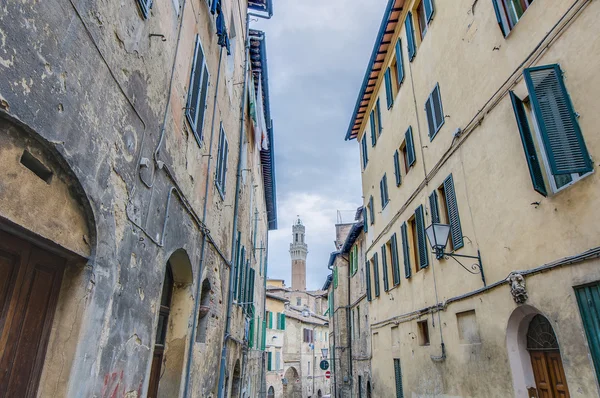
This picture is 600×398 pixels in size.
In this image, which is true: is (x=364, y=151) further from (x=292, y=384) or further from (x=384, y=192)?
(x=292, y=384)

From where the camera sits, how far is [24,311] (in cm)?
265

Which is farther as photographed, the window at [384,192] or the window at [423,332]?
the window at [384,192]

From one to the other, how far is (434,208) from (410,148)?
2.35 m

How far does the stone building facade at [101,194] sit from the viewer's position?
2.47 metres

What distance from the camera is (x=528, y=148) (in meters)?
5.34

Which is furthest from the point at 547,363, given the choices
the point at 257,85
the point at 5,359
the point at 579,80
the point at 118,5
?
the point at 257,85

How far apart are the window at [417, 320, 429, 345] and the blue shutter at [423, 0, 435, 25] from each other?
7.24 metres

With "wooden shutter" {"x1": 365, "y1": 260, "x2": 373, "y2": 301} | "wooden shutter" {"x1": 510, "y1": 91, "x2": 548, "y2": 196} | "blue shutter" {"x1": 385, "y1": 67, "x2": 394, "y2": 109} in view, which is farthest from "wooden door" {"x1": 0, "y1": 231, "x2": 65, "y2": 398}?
"wooden shutter" {"x1": 365, "y1": 260, "x2": 373, "y2": 301}

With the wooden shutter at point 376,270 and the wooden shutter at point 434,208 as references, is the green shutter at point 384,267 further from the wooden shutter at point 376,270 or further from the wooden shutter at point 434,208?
the wooden shutter at point 434,208

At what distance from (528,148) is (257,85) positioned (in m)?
11.7

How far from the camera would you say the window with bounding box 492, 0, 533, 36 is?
604 centimetres

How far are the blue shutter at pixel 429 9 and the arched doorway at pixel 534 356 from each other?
22.6 feet

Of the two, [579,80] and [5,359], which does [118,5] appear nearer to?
[5,359]

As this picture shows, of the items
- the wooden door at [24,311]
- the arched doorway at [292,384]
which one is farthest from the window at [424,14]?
the arched doorway at [292,384]
